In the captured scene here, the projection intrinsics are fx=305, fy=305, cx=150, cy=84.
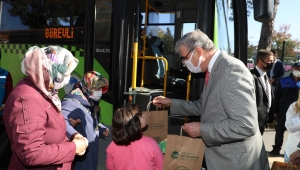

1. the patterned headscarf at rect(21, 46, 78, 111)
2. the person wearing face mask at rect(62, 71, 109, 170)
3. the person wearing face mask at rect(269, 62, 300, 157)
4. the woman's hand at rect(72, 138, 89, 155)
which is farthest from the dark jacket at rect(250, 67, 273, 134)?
the patterned headscarf at rect(21, 46, 78, 111)

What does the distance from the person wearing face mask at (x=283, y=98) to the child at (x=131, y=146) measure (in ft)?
15.0

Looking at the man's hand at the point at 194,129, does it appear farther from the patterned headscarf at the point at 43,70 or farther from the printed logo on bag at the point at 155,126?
the patterned headscarf at the point at 43,70

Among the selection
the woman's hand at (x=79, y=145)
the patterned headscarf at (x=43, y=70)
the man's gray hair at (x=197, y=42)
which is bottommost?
the woman's hand at (x=79, y=145)

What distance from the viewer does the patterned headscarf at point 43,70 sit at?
1842 millimetres

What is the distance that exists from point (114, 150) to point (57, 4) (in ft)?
7.71

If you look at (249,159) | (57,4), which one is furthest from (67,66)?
(57,4)

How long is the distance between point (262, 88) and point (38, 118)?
333 centimetres

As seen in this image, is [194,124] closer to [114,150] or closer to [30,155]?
[114,150]

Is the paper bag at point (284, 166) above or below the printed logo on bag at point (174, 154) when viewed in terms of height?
below

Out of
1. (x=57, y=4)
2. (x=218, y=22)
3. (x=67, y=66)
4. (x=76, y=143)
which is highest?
(x=57, y=4)

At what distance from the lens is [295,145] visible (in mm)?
3248

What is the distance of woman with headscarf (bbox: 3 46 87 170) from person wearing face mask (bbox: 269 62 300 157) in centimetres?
529

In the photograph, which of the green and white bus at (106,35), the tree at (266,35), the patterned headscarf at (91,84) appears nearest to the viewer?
the patterned headscarf at (91,84)

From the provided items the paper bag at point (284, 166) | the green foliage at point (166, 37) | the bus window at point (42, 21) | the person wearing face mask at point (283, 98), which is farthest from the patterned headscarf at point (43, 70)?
the person wearing face mask at point (283, 98)
